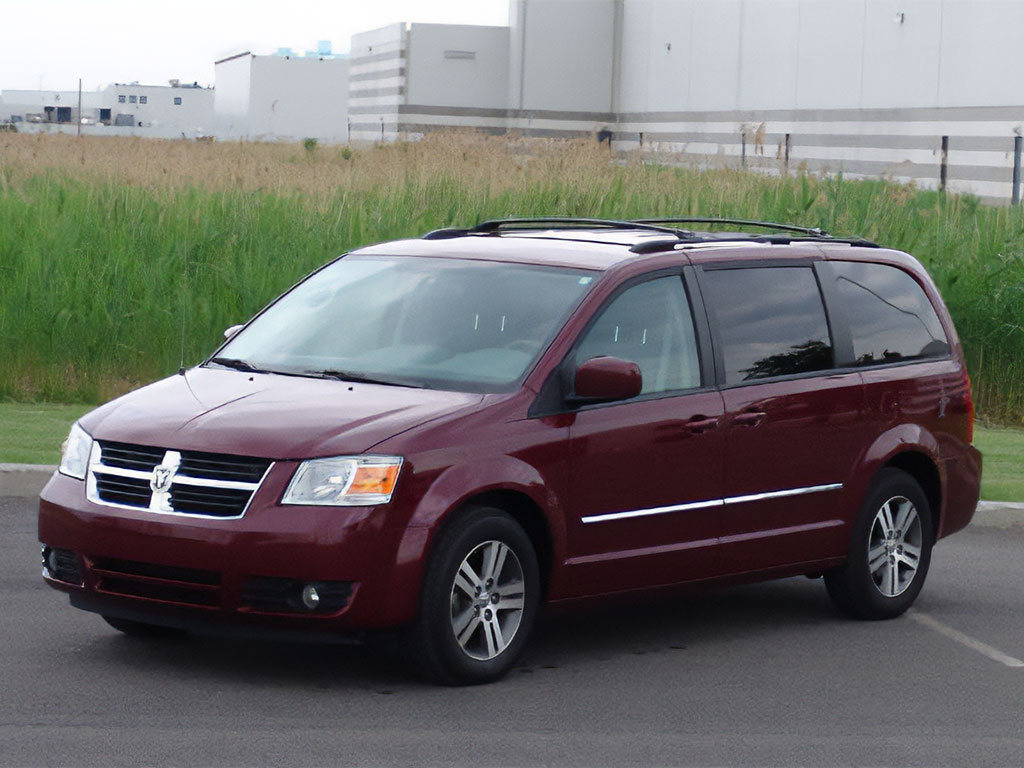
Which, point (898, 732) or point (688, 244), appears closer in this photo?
point (898, 732)

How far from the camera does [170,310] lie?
53.1 ft

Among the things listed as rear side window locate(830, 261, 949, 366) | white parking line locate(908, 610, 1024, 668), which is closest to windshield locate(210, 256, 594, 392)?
rear side window locate(830, 261, 949, 366)

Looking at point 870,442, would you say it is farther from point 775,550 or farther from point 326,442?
point 326,442

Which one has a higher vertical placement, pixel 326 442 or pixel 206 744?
pixel 326 442

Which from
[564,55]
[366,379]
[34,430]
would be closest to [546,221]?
[366,379]

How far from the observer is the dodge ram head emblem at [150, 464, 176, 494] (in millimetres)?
6562

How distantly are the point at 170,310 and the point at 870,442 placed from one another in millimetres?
9039

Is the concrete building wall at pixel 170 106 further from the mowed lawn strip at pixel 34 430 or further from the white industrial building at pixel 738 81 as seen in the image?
the mowed lawn strip at pixel 34 430

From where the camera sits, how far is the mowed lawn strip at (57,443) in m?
12.0

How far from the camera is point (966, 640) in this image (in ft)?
26.9

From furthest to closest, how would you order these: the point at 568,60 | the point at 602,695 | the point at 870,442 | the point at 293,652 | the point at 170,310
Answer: the point at 568,60 → the point at 170,310 → the point at 870,442 → the point at 293,652 → the point at 602,695

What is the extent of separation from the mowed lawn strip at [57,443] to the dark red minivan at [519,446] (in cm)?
329

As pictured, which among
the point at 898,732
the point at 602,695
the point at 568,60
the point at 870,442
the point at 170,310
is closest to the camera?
the point at 898,732

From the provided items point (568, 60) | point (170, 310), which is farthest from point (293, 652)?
point (568, 60)
